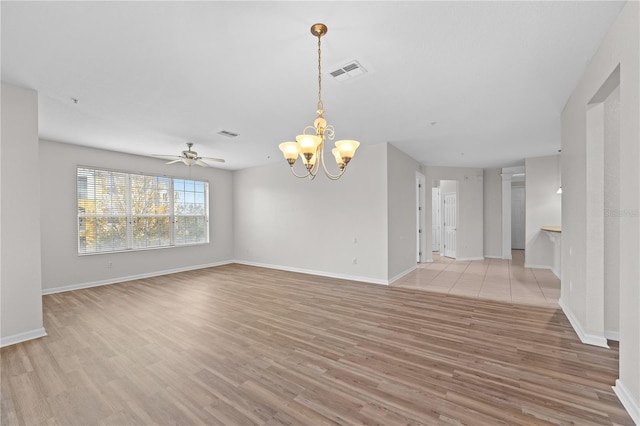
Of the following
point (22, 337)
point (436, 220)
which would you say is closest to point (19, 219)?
point (22, 337)

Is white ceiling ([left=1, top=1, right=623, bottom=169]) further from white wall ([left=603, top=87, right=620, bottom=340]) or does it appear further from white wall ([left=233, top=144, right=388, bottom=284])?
white wall ([left=233, top=144, right=388, bottom=284])

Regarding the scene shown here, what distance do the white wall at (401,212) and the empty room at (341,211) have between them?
9 cm

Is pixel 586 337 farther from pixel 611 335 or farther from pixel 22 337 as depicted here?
pixel 22 337

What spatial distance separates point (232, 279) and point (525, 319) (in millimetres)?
5257

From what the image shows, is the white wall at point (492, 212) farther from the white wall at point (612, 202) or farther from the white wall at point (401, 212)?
the white wall at point (612, 202)

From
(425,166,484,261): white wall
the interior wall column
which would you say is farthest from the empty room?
the interior wall column

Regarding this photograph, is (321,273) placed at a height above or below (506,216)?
below

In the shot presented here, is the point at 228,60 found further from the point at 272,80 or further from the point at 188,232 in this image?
the point at 188,232

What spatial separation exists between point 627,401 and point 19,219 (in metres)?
5.75

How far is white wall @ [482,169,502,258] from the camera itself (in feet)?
27.6

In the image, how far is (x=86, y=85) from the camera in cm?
Result: 298

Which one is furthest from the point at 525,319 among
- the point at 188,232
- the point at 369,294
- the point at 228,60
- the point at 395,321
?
the point at 188,232

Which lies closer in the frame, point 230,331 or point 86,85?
point 86,85

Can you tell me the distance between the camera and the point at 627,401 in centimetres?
189
